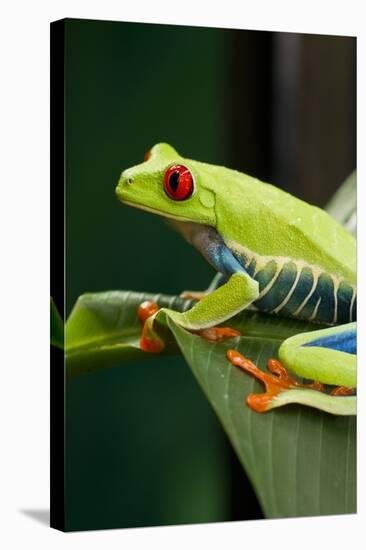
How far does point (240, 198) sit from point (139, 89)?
0.61 meters

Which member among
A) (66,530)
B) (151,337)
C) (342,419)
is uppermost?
(151,337)

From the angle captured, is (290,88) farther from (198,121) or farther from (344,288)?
(344,288)

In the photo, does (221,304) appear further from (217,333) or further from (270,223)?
(270,223)

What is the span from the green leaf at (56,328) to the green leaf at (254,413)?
29 millimetres

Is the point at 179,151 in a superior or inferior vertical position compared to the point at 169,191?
superior

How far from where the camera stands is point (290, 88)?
5.44 metres

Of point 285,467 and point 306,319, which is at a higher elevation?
point 306,319

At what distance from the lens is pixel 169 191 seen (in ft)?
15.7

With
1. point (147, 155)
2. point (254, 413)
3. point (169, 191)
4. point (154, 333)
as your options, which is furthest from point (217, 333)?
point (147, 155)

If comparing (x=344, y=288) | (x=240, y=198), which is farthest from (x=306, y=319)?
(x=240, y=198)

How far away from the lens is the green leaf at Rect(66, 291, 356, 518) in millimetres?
4559

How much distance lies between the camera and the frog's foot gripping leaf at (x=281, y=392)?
15.4 feet

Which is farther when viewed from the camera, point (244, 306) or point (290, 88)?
point (290, 88)

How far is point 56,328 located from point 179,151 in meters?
0.90
